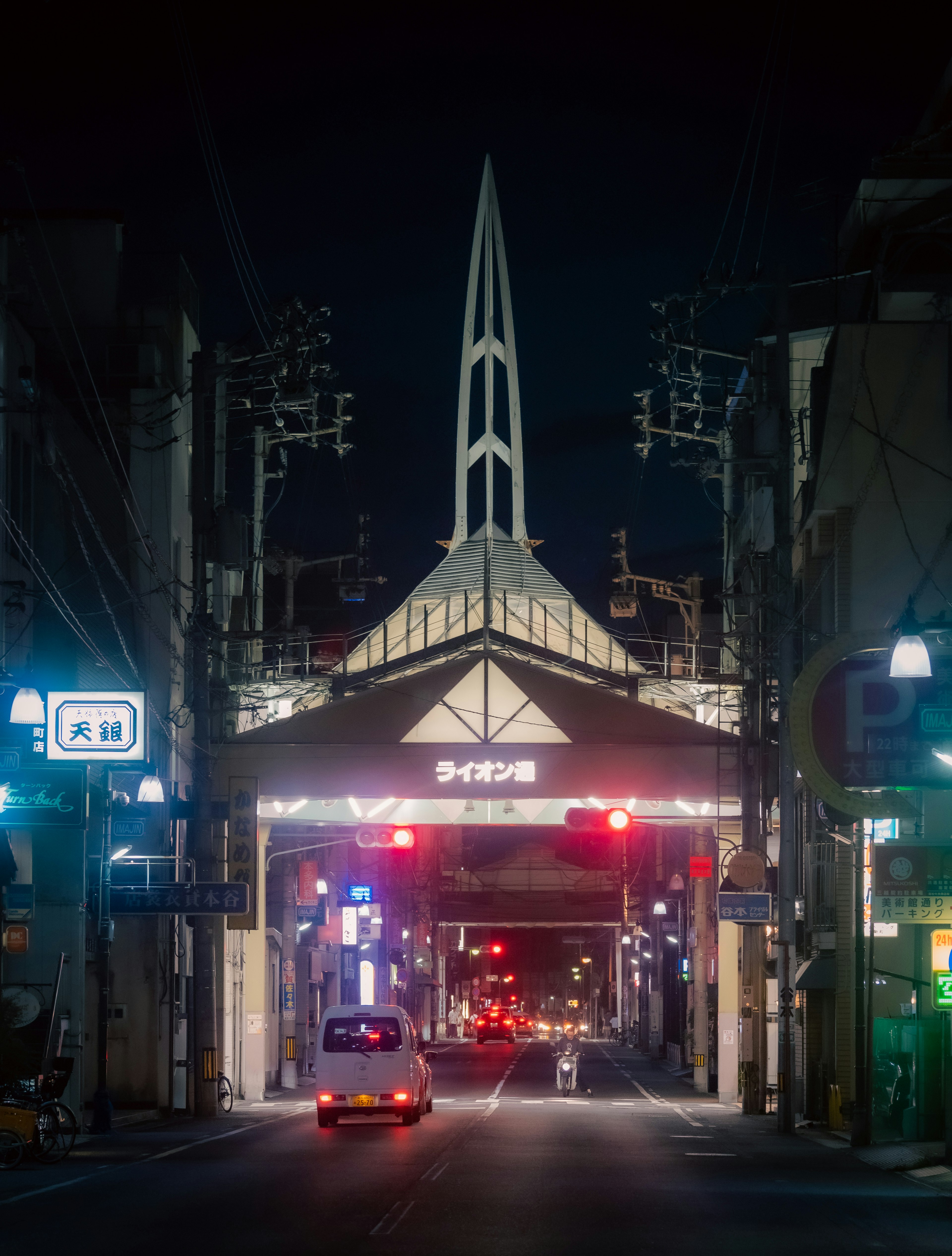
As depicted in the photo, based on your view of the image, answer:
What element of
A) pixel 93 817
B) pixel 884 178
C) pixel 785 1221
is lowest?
pixel 785 1221

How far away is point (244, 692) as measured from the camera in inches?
1813

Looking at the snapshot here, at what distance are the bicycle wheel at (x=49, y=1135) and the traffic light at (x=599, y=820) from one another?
661 inches

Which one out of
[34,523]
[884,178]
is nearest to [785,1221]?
[34,523]

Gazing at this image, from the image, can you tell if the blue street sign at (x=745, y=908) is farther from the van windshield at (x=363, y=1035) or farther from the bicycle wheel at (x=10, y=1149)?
the bicycle wheel at (x=10, y=1149)

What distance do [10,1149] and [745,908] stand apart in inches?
598

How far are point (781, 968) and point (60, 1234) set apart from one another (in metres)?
18.7

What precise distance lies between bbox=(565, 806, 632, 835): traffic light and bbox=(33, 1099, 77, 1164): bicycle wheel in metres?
16.8

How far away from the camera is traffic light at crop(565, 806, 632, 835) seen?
3762 centimetres

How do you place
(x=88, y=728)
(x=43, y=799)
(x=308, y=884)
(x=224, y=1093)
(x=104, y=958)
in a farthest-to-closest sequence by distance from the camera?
(x=308, y=884)
(x=224, y=1093)
(x=104, y=958)
(x=88, y=728)
(x=43, y=799)

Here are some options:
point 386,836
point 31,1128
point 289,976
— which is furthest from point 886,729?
point 289,976

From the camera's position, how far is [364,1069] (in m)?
29.6

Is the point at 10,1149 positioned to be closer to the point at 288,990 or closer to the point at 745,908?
the point at 745,908

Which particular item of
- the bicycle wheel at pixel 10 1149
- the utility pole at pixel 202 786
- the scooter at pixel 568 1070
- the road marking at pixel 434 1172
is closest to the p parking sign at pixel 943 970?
the road marking at pixel 434 1172

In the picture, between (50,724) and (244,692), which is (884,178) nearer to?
(244,692)
